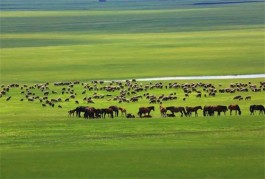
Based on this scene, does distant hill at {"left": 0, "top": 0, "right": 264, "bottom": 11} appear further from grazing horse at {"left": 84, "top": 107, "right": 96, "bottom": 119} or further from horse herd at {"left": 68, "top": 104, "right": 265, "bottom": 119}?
grazing horse at {"left": 84, "top": 107, "right": 96, "bottom": 119}

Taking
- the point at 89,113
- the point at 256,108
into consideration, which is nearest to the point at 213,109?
the point at 256,108

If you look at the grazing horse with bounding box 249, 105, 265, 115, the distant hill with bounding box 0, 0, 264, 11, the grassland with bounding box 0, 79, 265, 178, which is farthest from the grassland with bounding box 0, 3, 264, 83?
the distant hill with bounding box 0, 0, 264, 11

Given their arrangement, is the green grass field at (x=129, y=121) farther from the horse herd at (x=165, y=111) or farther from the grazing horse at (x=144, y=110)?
the grazing horse at (x=144, y=110)

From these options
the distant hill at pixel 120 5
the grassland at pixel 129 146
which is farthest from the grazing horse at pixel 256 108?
the distant hill at pixel 120 5

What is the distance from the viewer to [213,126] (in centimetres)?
2636

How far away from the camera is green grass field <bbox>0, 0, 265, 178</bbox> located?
20.7m

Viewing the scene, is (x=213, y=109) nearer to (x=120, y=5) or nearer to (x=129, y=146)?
(x=129, y=146)

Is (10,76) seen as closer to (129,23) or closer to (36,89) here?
(36,89)

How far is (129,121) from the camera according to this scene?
2762 centimetres

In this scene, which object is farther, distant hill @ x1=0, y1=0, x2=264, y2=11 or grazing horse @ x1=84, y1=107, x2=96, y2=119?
distant hill @ x1=0, y1=0, x2=264, y2=11

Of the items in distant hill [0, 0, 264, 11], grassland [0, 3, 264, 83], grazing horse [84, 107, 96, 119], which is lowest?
grazing horse [84, 107, 96, 119]

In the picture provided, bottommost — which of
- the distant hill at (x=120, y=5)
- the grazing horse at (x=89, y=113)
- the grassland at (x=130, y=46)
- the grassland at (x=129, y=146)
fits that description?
the grassland at (x=129, y=146)

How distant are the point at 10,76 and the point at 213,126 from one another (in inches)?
800

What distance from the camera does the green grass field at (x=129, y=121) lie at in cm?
2070
